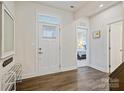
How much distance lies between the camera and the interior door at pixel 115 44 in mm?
4922

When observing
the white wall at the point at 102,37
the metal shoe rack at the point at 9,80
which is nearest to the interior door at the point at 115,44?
the white wall at the point at 102,37

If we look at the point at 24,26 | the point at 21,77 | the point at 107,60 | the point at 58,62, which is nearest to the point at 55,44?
the point at 58,62

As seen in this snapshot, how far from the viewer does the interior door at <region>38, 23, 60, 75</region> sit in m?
4.76

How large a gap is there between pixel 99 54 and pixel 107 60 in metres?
0.67

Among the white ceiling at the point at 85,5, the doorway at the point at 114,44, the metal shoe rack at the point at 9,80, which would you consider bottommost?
the metal shoe rack at the point at 9,80

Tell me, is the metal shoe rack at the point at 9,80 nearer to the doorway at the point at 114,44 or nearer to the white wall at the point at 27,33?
the white wall at the point at 27,33

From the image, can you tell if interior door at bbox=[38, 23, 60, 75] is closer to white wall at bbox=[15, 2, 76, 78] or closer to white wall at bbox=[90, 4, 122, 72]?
white wall at bbox=[15, 2, 76, 78]

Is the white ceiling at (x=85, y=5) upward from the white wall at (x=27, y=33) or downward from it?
upward

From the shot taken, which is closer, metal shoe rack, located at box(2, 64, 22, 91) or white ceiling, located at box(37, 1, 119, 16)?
metal shoe rack, located at box(2, 64, 22, 91)

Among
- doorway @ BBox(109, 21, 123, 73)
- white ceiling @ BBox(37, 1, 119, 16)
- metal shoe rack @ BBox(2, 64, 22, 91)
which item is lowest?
metal shoe rack @ BBox(2, 64, 22, 91)

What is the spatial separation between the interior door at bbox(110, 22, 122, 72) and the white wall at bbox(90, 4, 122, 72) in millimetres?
240

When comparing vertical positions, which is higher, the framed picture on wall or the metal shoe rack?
the framed picture on wall

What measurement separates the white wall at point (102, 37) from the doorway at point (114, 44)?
20cm

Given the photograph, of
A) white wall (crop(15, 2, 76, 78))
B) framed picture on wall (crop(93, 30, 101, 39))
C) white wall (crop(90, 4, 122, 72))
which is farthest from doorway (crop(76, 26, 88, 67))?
white wall (crop(15, 2, 76, 78))
